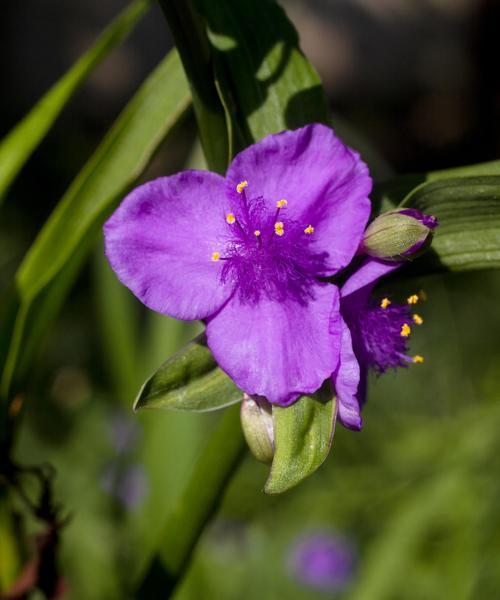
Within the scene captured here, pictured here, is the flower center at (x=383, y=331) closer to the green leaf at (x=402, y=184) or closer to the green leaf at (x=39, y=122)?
the green leaf at (x=402, y=184)

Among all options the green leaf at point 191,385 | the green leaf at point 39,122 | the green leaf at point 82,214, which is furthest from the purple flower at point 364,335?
the green leaf at point 39,122

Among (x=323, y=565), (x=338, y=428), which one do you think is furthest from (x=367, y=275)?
(x=338, y=428)

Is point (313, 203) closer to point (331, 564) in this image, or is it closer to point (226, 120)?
point (226, 120)

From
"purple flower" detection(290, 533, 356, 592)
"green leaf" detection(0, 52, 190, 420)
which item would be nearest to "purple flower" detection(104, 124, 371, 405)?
"green leaf" detection(0, 52, 190, 420)

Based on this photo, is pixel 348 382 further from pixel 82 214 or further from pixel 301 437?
pixel 82 214

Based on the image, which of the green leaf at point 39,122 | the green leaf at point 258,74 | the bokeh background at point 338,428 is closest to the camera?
the green leaf at point 258,74
